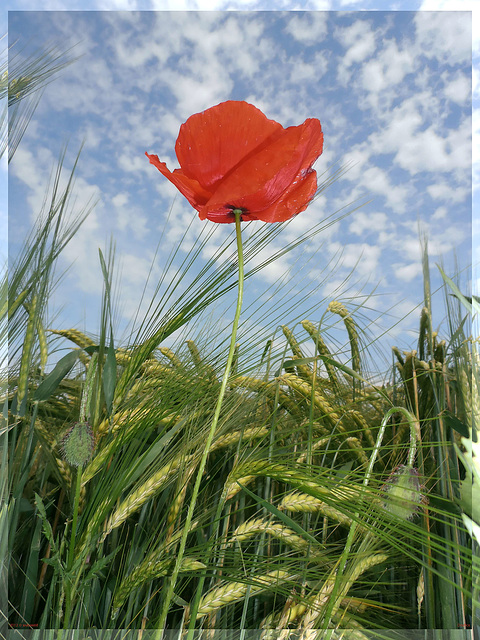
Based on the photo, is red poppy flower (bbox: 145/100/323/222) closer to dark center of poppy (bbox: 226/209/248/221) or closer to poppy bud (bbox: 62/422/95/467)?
dark center of poppy (bbox: 226/209/248/221)

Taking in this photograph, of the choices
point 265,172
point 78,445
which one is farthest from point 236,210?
point 78,445

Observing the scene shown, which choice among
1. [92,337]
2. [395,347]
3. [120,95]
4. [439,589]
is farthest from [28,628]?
[120,95]

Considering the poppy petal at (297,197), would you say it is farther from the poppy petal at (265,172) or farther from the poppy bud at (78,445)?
the poppy bud at (78,445)

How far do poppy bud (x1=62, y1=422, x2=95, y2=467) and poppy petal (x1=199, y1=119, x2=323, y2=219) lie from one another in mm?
229

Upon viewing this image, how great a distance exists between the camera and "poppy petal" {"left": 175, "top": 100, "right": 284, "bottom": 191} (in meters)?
0.43

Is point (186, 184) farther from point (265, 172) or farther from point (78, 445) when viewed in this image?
point (78, 445)

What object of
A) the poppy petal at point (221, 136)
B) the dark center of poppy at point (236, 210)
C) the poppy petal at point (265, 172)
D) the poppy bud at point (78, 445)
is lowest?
the poppy bud at point (78, 445)

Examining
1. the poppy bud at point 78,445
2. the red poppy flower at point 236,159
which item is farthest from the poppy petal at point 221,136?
the poppy bud at point 78,445

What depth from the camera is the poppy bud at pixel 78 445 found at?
0.43 meters

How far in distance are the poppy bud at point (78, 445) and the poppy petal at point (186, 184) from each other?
238 millimetres

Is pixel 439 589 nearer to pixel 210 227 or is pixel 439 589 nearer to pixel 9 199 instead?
pixel 210 227

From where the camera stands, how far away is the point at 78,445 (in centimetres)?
43

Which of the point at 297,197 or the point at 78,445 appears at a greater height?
the point at 297,197

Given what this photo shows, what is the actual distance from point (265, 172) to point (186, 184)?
81 millimetres
